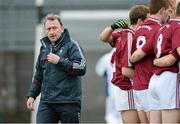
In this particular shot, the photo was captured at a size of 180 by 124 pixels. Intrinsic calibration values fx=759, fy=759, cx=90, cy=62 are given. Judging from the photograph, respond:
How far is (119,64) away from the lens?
8469 mm

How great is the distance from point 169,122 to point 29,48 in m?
14.4

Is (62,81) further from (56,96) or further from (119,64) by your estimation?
(119,64)

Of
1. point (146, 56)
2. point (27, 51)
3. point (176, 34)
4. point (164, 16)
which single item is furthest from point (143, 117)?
point (27, 51)

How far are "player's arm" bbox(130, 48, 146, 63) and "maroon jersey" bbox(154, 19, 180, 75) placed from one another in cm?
24

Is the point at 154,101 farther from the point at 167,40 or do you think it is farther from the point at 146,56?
the point at 167,40

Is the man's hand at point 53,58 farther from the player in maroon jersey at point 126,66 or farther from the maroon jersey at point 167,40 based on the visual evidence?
the maroon jersey at point 167,40

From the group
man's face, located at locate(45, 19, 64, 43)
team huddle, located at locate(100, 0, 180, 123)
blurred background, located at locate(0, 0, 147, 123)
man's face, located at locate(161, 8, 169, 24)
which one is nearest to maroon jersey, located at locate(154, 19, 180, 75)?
team huddle, located at locate(100, 0, 180, 123)

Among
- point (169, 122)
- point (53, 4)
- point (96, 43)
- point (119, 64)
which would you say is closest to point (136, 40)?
point (119, 64)

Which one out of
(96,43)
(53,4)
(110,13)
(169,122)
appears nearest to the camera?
(169,122)

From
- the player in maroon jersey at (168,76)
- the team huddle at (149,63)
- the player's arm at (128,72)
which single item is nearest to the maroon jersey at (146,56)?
the team huddle at (149,63)

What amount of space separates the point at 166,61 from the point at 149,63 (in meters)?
0.51

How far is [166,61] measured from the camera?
24.4ft

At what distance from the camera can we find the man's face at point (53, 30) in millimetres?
8773

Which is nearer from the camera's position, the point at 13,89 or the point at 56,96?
the point at 56,96
